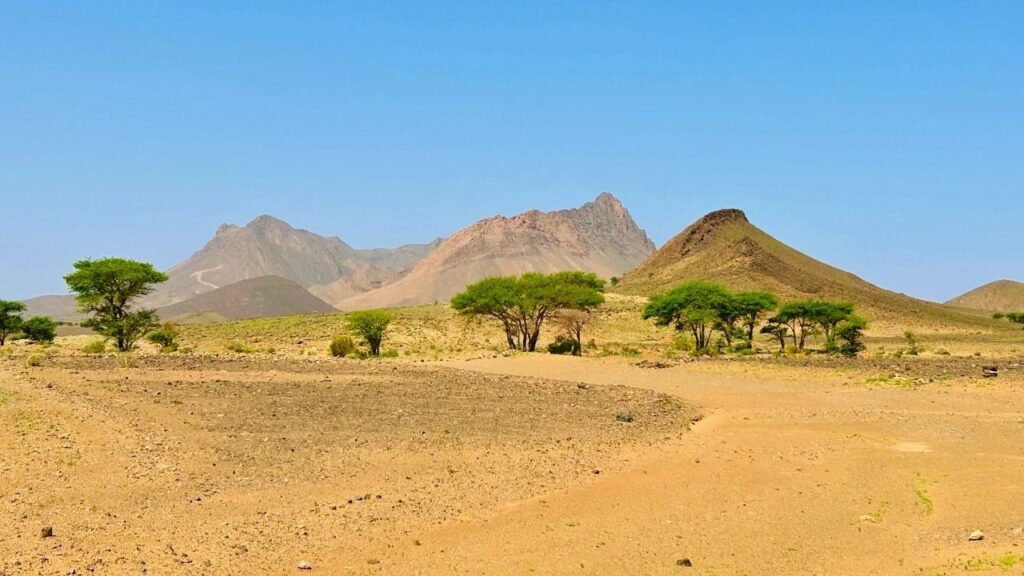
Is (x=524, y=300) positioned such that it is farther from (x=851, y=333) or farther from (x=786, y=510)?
(x=786, y=510)

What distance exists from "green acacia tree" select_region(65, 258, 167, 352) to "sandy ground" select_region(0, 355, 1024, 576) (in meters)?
28.7

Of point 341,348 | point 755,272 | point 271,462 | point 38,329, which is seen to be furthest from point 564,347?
point 755,272

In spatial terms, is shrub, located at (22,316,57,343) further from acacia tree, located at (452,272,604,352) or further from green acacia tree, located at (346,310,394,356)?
acacia tree, located at (452,272,604,352)

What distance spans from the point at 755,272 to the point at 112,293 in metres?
95.8

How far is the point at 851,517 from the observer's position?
43.8ft

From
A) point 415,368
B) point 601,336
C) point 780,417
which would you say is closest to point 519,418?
point 780,417

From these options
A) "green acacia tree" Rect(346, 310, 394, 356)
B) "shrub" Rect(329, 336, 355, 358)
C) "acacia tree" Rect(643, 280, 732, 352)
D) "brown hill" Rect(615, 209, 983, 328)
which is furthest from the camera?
"brown hill" Rect(615, 209, 983, 328)

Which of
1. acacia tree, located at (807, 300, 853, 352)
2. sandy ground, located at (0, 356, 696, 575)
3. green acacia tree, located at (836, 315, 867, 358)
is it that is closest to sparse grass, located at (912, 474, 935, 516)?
sandy ground, located at (0, 356, 696, 575)

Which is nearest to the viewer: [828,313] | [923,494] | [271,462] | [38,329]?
[923,494]

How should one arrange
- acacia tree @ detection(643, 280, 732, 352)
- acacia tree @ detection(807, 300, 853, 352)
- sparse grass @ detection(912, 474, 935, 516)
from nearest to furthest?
sparse grass @ detection(912, 474, 935, 516), acacia tree @ detection(643, 280, 732, 352), acacia tree @ detection(807, 300, 853, 352)

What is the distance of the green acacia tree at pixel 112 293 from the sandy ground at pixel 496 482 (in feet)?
94.2

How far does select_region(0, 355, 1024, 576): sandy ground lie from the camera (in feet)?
35.9

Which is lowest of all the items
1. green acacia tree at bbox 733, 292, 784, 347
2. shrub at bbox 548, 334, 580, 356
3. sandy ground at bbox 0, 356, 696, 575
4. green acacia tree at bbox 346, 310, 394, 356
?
sandy ground at bbox 0, 356, 696, 575

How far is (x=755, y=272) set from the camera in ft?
417
